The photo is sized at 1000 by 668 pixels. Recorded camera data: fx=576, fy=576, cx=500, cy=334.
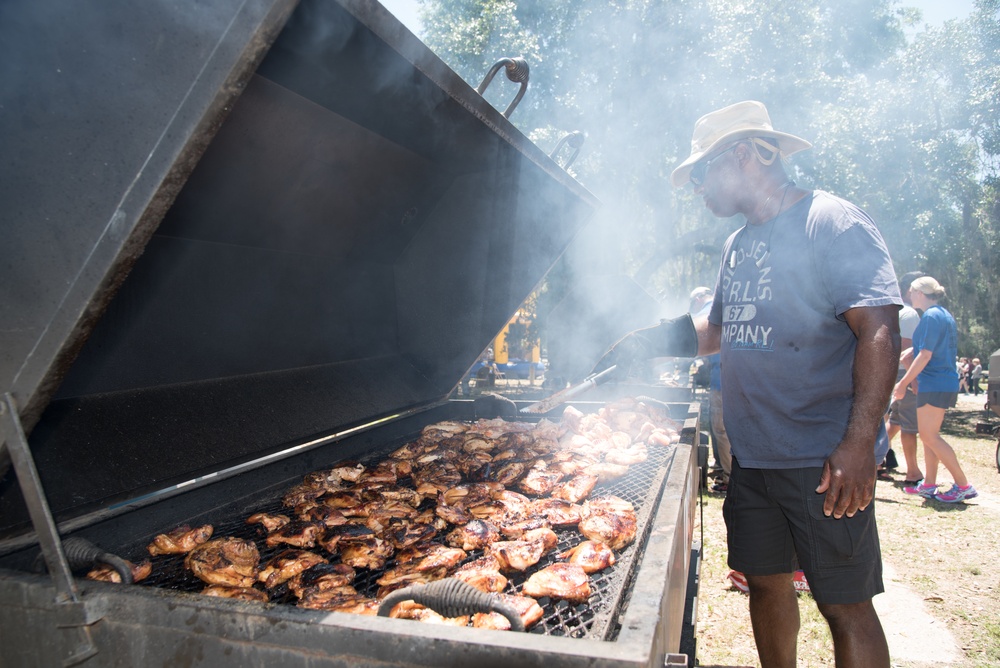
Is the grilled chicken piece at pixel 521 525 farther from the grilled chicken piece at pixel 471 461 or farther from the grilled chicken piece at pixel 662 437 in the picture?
the grilled chicken piece at pixel 662 437

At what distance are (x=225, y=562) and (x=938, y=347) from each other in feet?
24.9

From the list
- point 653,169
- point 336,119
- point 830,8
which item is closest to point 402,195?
point 336,119

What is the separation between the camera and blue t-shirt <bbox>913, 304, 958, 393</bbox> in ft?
21.5

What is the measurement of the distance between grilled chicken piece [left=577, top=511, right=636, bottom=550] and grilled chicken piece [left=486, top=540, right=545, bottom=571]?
198mm

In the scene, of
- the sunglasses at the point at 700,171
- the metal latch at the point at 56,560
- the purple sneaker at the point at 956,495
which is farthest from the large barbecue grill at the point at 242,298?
the purple sneaker at the point at 956,495

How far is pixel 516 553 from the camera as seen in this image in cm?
215

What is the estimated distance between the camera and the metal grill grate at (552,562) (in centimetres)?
171

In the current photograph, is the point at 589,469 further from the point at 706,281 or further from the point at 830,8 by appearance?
the point at 706,281

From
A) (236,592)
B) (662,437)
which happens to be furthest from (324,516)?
(662,437)

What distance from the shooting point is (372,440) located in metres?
3.55

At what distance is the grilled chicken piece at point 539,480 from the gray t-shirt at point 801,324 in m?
0.93

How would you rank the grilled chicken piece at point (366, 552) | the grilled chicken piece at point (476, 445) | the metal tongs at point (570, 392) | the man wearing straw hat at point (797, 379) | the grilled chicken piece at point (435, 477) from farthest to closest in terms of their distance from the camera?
the metal tongs at point (570, 392) < the grilled chicken piece at point (476, 445) < the grilled chicken piece at point (435, 477) < the man wearing straw hat at point (797, 379) < the grilled chicken piece at point (366, 552)

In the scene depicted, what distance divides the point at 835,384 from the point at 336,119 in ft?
8.10

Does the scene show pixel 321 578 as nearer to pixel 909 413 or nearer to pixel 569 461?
pixel 569 461
